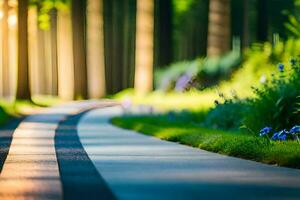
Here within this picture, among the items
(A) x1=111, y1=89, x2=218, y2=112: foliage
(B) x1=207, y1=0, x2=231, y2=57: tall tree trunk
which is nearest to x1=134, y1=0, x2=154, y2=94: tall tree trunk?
(A) x1=111, y1=89, x2=218, y2=112: foliage

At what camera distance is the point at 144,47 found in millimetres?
42906

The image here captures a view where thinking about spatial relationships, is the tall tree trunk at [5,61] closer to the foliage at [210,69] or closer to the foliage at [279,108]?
the foliage at [210,69]

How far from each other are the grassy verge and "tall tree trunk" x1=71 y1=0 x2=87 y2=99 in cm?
2792

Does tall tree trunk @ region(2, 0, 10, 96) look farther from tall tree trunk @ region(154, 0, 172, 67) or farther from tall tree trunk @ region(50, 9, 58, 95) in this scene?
tall tree trunk @ region(154, 0, 172, 67)

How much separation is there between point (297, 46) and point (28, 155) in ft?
32.0

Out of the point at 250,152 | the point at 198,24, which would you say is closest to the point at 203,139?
the point at 250,152

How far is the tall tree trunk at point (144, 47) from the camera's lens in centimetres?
4256

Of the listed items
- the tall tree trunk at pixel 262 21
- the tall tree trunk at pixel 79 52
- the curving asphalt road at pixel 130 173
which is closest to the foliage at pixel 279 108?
the curving asphalt road at pixel 130 173

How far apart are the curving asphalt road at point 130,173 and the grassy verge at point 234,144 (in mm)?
319

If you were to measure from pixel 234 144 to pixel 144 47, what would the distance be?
27796 millimetres

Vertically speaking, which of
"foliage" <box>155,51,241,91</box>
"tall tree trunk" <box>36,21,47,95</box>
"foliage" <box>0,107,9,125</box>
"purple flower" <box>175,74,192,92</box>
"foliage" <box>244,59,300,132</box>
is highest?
"foliage" <box>244,59,300,132</box>

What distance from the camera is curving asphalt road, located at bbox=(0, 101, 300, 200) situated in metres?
10.0

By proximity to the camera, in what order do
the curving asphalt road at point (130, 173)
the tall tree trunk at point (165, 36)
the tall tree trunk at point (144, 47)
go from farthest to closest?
the tall tree trunk at point (165, 36) < the tall tree trunk at point (144, 47) < the curving asphalt road at point (130, 173)

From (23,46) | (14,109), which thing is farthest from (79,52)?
(14,109)
